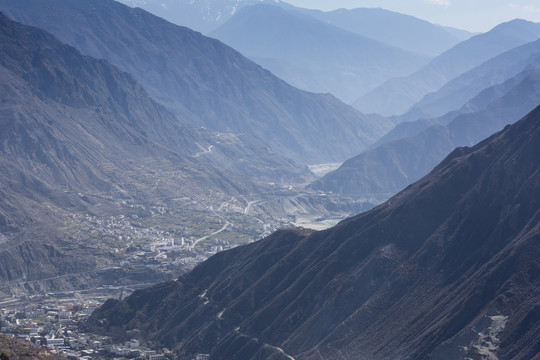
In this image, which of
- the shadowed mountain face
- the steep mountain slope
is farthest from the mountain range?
the shadowed mountain face

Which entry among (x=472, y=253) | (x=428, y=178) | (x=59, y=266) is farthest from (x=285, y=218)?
(x=472, y=253)

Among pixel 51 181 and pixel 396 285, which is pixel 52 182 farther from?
pixel 396 285

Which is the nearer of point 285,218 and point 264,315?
point 264,315

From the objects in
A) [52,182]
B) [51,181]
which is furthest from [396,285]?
[51,181]

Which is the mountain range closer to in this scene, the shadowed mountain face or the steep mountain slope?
the steep mountain slope

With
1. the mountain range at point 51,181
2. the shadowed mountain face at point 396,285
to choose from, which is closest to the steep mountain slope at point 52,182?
the mountain range at point 51,181

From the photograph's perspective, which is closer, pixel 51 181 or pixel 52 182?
pixel 52 182

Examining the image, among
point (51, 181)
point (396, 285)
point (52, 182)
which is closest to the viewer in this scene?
point (396, 285)

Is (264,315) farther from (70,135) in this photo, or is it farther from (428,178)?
(70,135)
